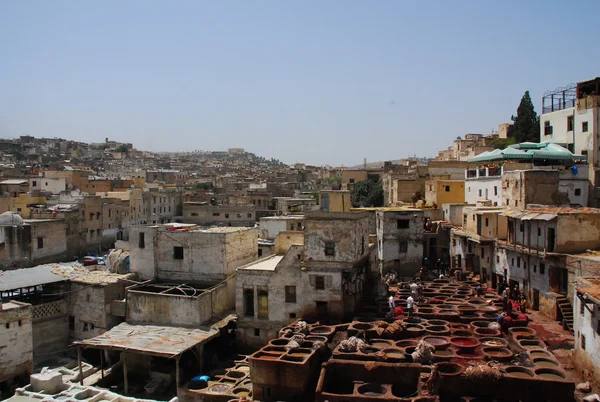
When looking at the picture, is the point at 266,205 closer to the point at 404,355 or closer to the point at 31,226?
the point at 31,226

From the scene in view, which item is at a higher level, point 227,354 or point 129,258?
point 129,258

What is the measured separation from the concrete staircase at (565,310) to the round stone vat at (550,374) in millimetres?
5280

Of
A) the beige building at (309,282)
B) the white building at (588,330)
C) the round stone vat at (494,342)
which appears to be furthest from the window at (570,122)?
the round stone vat at (494,342)

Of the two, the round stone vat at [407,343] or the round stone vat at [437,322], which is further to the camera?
the round stone vat at [437,322]

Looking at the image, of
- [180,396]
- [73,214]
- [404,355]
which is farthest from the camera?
[73,214]

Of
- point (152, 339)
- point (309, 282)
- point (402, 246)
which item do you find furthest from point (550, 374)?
point (402, 246)

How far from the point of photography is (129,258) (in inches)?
1309

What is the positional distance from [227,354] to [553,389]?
16.0 meters

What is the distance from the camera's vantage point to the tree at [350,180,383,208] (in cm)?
6750

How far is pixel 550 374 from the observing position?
60.4ft

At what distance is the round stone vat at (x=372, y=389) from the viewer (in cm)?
1883

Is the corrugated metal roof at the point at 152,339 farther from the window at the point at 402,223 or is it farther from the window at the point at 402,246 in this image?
the window at the point at 402,223

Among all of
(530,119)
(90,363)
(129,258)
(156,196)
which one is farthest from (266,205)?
(90,363)

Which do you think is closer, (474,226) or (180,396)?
(180,396)
